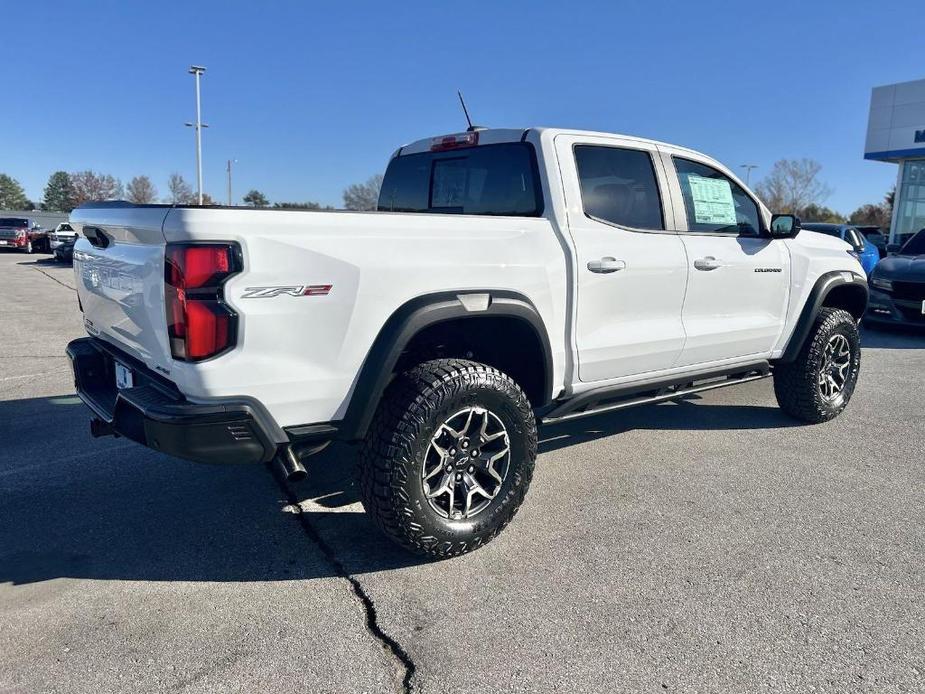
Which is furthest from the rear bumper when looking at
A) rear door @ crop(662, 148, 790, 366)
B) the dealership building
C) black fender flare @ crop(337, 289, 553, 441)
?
the dealership building

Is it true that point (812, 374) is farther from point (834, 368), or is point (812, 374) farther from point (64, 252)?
point (64, 252)

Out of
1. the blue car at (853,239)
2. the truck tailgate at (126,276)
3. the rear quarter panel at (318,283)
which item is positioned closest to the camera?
the rear quarter panel at (318,283)

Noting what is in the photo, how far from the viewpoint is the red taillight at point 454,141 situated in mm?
4117

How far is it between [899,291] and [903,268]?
329 millimetres

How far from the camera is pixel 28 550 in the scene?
323 centimetres

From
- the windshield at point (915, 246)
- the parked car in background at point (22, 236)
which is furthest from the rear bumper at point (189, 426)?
the parked car in background at point (22, 236)

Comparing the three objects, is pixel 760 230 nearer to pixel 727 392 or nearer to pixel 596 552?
pixel 727 392

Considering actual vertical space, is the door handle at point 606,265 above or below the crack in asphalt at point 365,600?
above

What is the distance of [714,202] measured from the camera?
4.60 meters

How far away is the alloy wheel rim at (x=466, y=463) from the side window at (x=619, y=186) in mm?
1310

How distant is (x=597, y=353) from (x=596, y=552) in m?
1.05

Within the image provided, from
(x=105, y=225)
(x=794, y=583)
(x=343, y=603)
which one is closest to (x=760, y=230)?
(x=794, y=583)

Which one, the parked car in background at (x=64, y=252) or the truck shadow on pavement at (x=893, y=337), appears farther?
the parked car in background at (x=64, y=252)

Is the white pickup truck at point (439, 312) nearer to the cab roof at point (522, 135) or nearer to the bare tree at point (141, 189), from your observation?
the cab roof at point (522, 135)
